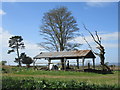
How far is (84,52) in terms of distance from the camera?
19578mm

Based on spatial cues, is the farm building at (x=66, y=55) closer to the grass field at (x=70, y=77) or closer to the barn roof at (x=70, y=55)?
the barn roof at (x=70, y=55)

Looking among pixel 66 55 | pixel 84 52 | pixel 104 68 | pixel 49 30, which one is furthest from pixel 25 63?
pixel 104 68

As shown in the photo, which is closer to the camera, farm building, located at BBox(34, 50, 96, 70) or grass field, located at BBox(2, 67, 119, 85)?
grass field, located at BBox(2, 67, 119, 85)

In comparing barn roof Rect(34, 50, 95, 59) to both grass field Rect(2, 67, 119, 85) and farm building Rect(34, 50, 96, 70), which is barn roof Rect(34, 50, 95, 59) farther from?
grass field Rect(2, 67, 119, 85)

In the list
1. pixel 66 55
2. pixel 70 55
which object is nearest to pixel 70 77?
pixel 70 55

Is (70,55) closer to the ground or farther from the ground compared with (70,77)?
farther from the ground

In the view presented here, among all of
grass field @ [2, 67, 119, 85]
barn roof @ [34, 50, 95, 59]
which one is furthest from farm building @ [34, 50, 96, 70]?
grass field @ [2, 67, 119, 85]

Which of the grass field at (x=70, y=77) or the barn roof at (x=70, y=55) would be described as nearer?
the grass field at (x=70, y=77)

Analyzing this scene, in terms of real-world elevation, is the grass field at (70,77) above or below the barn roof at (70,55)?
below

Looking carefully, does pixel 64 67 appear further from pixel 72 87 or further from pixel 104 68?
pixel 72 87

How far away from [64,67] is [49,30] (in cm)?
591

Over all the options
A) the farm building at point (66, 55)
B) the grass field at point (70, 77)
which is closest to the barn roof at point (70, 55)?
the farm building at point (66, 55)

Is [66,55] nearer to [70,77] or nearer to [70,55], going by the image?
[70,55]

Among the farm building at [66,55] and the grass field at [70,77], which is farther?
the farm building at [66,55]
